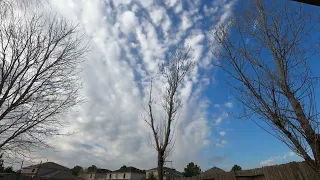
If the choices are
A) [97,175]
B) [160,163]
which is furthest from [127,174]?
[160,163]

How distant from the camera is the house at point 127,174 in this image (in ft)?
203

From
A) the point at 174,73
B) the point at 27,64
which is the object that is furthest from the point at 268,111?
the point at 174,73

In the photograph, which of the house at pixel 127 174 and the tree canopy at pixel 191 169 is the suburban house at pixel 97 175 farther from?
the tree canopy at pixel 191 169

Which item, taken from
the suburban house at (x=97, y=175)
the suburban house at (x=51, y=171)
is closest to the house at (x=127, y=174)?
the suburban house at (x=97, y=175)

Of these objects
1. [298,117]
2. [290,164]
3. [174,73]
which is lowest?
[290,164]

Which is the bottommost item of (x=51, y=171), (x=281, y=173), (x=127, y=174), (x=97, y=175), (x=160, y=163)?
(x=281, y=173)

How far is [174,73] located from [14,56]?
8.46 meters

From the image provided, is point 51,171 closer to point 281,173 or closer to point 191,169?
point 191,169

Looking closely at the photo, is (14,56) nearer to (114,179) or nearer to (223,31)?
(223,31)

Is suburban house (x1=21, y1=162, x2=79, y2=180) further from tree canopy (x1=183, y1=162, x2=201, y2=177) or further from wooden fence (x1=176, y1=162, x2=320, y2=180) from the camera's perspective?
wooden fence (x1=176, y1=162, x2=320, y2=180)

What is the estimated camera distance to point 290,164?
5105 mm

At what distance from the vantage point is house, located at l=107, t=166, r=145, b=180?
62.0m

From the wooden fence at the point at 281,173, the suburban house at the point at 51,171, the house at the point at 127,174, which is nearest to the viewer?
the wooden fence at the point at 281,173

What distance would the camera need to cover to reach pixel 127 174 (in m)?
62.5
